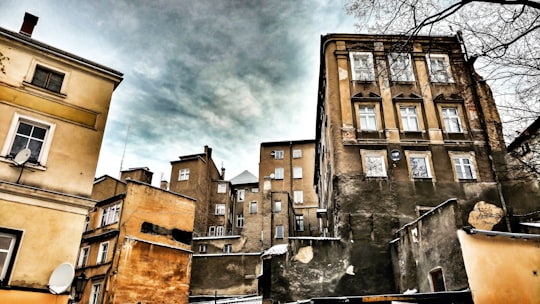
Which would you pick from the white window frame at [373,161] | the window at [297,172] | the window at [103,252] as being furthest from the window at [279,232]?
the white window frame at [373,161]

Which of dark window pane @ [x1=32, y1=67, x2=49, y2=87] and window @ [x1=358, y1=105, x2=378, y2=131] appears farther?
window @ [x1=358, y1=105, x2=378, y2=131]

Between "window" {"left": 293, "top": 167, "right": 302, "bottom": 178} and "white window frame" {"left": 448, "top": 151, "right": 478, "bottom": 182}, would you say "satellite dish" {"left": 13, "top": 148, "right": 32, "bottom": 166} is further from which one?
"window" {"left": 293, "top": 167, "right": 302, "bottom": 178}

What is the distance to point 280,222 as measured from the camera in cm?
3953

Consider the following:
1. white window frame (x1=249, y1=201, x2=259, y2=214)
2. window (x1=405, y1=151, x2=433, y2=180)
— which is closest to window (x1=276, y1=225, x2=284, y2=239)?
white window frame (x1=249, y1=201, x2=259, y2=214)

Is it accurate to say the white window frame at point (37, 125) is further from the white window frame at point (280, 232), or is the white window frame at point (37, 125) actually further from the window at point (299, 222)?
the window at point (299, 222)

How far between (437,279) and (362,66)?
13913 mm

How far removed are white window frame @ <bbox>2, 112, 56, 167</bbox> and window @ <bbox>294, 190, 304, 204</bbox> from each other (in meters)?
36.4

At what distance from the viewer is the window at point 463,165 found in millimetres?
20061

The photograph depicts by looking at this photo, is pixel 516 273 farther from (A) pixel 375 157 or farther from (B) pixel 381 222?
(A) pixel 375 157

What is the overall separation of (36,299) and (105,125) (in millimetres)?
6234

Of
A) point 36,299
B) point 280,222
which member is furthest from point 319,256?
point 280,222

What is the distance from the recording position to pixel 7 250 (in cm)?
1057

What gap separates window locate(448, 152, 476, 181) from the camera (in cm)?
2006

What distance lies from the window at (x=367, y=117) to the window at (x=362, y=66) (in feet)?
6.49
